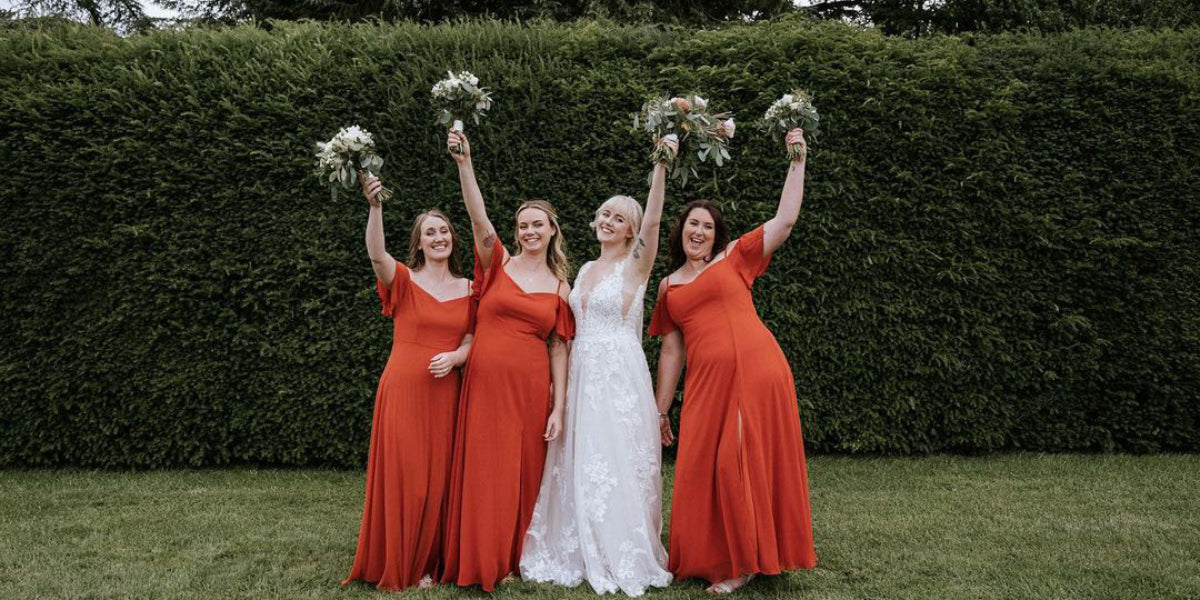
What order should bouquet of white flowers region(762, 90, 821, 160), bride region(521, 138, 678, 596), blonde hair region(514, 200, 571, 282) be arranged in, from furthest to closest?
1. blonde hair region(514, 200, 571, 282)
2. bouquet of white flowers region(762, 90, 821, 160)
3. bride region(521, 138, 678, 596)

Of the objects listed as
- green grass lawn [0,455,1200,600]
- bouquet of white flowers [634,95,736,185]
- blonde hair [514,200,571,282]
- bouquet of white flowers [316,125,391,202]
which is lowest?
green grass lawn [0,455,1200,600]

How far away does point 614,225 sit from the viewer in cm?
449

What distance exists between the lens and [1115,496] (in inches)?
231

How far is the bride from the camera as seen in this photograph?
420cm

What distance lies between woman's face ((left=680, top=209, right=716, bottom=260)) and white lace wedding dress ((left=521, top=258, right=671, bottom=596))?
1.15ft

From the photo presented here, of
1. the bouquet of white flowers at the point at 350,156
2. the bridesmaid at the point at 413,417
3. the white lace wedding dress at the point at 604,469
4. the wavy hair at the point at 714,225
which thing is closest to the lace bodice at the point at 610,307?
the white lace wedding dress at the point at 604,469

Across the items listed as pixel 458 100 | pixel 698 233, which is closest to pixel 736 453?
pixel 698 233

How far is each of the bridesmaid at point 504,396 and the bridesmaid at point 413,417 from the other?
0.10 m

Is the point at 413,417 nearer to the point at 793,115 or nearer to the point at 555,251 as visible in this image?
the point at 555,251

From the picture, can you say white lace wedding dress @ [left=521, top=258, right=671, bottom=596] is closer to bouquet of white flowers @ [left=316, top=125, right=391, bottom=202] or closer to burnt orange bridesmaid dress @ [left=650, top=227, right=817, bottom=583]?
burnt orange bridesmaid dress @ [left=650, top=227, right=817, bottom=583]

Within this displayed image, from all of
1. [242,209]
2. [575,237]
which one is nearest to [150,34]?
[242,209]

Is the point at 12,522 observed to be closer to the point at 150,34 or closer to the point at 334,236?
the point at 334,236

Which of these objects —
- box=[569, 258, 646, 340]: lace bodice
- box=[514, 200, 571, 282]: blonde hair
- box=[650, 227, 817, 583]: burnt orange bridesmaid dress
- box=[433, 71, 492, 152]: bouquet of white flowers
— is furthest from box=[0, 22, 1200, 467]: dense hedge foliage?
box=[650, 227, 817, 583]: burnt orange bridesmaid dress

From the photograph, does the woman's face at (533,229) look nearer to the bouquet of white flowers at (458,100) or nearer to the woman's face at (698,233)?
the bouquet of white flowers at (458,100)
